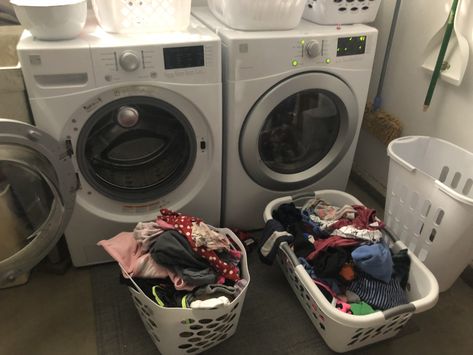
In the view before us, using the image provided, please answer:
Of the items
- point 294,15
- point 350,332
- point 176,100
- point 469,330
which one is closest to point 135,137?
point 176,100

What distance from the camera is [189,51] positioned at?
1293 mm

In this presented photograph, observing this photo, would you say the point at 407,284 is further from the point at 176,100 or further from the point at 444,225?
the point at 176,100

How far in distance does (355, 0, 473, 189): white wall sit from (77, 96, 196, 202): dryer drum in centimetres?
99

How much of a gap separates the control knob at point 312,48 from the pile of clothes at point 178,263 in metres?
0.71

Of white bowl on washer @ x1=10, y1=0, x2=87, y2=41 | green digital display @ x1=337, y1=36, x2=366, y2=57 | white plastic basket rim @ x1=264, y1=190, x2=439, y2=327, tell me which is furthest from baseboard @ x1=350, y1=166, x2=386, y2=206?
white bowl on washer @ x1=10, y1=0, x2=87, y2=41

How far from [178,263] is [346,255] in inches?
21.8

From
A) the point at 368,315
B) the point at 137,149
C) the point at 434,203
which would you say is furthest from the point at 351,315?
the point at 137,149

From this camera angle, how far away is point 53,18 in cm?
116

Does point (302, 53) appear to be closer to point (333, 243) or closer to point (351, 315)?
point (333, 243)

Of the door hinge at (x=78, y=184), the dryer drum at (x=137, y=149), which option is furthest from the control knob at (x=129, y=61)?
the door hinge at (x=78, y=184)

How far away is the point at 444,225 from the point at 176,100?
0.98 m

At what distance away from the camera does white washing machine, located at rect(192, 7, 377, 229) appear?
139cm

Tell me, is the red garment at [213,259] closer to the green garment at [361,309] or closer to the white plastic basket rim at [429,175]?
the green garment at [361,309]

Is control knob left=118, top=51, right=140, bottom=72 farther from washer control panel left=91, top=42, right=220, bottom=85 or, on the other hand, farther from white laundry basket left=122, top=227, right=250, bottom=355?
white laundry basket left=122, top=227, right=250, bottom=355
